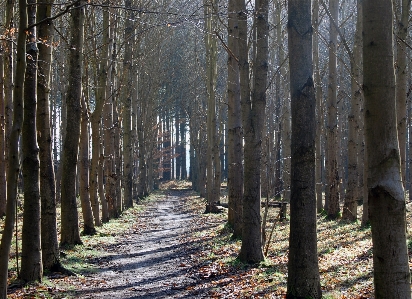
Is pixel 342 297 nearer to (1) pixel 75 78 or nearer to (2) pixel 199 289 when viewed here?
(2) pixel 199 289

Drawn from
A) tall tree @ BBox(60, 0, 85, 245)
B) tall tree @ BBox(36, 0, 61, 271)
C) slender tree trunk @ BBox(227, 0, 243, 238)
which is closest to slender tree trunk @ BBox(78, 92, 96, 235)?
tall tree @ BBox(60, 0, 85, 245)

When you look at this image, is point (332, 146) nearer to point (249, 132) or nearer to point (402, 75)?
point (402, 75)

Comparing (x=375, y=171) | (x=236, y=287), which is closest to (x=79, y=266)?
(x=236, y=287)

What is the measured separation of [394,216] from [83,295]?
5840mm

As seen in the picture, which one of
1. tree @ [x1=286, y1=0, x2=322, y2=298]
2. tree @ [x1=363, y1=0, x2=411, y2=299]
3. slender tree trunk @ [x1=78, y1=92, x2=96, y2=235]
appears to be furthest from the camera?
slender tree trunk @ [x1=78, y1=92, x2=96, y2=235]

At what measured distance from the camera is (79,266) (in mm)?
10062

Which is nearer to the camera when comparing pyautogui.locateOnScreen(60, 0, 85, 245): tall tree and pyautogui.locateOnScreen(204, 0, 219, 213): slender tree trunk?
pyautogui.locateOnScreen(60, 0, 85, 245): tall tree

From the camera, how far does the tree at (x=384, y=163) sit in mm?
3436

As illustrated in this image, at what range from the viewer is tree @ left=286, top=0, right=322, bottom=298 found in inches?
234

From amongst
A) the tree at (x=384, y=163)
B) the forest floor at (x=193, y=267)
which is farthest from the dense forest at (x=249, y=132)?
the forest floor at (x=193, y=267)

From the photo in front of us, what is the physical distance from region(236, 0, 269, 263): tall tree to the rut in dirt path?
4.81 feet

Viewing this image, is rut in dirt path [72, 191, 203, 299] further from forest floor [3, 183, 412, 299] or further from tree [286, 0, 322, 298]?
tree [286, 0, 322, 298]

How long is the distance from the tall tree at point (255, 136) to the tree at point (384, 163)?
18.4 feet

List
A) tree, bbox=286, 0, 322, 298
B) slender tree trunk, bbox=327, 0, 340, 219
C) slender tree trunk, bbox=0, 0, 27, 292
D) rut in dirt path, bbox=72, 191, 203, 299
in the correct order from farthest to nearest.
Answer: slender tree trunk, bbox=327, 0, 340, 219
rut in dirt path, bbox=72, 191, 203, 299
tree, bbox=286, 0, 322, 298
slender tree trunk, bbox=0, 0, 27, 292
